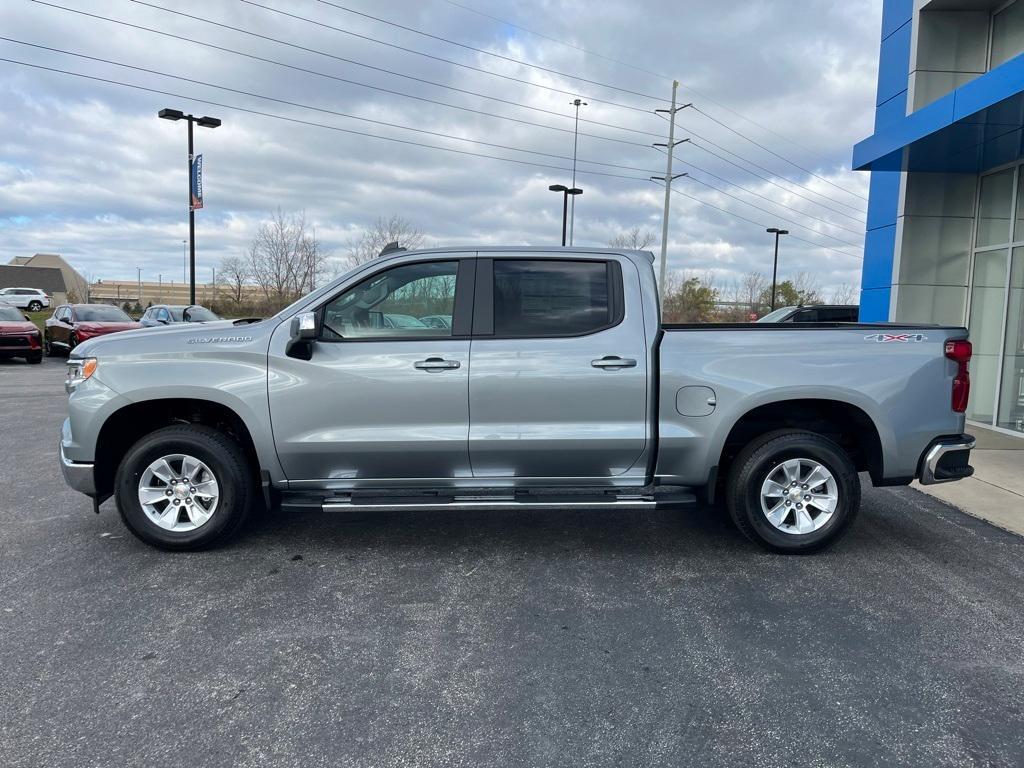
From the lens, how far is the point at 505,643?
12.0 ft

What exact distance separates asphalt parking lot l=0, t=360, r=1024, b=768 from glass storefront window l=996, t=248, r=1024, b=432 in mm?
5648

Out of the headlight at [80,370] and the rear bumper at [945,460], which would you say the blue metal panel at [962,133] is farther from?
the headlight at [80,370]

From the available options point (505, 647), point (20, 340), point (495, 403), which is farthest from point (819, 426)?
point (20, 340)

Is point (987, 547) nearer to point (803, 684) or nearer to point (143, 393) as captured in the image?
point (803, 684)

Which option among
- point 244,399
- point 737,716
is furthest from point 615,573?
point 244,399

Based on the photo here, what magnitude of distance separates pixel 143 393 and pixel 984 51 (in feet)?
39.4

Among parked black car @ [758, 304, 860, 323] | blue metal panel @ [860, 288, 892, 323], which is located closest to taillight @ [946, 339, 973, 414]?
blue metal panel @ [860, 288, 892, 323]

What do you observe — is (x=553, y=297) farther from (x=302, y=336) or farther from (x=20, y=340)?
(x=20, y=340)

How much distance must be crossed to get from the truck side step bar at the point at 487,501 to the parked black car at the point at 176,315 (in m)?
14.7

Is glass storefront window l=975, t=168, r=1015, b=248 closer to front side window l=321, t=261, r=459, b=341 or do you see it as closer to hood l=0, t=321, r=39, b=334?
front side window l=321, t=261, r=459, b=341

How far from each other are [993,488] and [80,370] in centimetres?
783

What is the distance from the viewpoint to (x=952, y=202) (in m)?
11.0

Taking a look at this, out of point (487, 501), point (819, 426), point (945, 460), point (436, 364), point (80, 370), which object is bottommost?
point (487, 501)


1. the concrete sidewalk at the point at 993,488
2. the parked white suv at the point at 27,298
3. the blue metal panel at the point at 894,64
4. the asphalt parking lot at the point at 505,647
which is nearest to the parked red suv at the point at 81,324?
the asphalt parking lot at the point at 505,647
